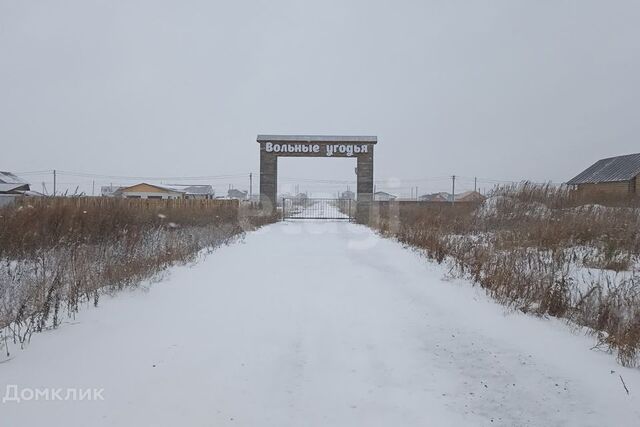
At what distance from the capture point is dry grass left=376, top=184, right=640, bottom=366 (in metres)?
4.81

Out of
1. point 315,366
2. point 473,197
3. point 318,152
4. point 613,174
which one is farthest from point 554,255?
point 613,174

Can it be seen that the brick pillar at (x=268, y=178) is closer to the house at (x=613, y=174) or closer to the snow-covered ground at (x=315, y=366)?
the snow-covered ground at (x=315, y=366)

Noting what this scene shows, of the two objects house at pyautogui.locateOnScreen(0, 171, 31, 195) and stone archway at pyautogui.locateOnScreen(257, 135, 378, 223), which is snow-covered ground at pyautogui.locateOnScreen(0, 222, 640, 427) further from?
house at pyautogui.locateOnScreen(0, 171, 31, 195)

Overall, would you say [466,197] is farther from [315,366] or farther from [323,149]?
[315,366]

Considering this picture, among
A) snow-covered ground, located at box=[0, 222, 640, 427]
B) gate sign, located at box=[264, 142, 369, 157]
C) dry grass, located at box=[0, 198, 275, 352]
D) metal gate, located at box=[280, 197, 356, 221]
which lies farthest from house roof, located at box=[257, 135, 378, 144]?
snow-covered ground, located at box=[0, 222, 640, 427]

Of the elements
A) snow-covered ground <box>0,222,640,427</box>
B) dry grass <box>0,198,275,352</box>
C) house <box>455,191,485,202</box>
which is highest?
house <box>455,191,485,202</box>

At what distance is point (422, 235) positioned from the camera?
11.4m

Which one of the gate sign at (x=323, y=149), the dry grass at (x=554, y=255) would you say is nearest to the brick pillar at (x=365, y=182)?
the gate sign at (x=323, y=149)

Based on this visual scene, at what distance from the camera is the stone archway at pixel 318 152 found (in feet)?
82.8

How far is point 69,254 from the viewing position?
7508 millimetres

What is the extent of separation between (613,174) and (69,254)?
40.3 m

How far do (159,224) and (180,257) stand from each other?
5.56 m

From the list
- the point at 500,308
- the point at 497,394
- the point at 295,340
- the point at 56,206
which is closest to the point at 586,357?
the point at 497,394

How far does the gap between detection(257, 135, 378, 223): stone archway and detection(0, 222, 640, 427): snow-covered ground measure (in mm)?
19711
